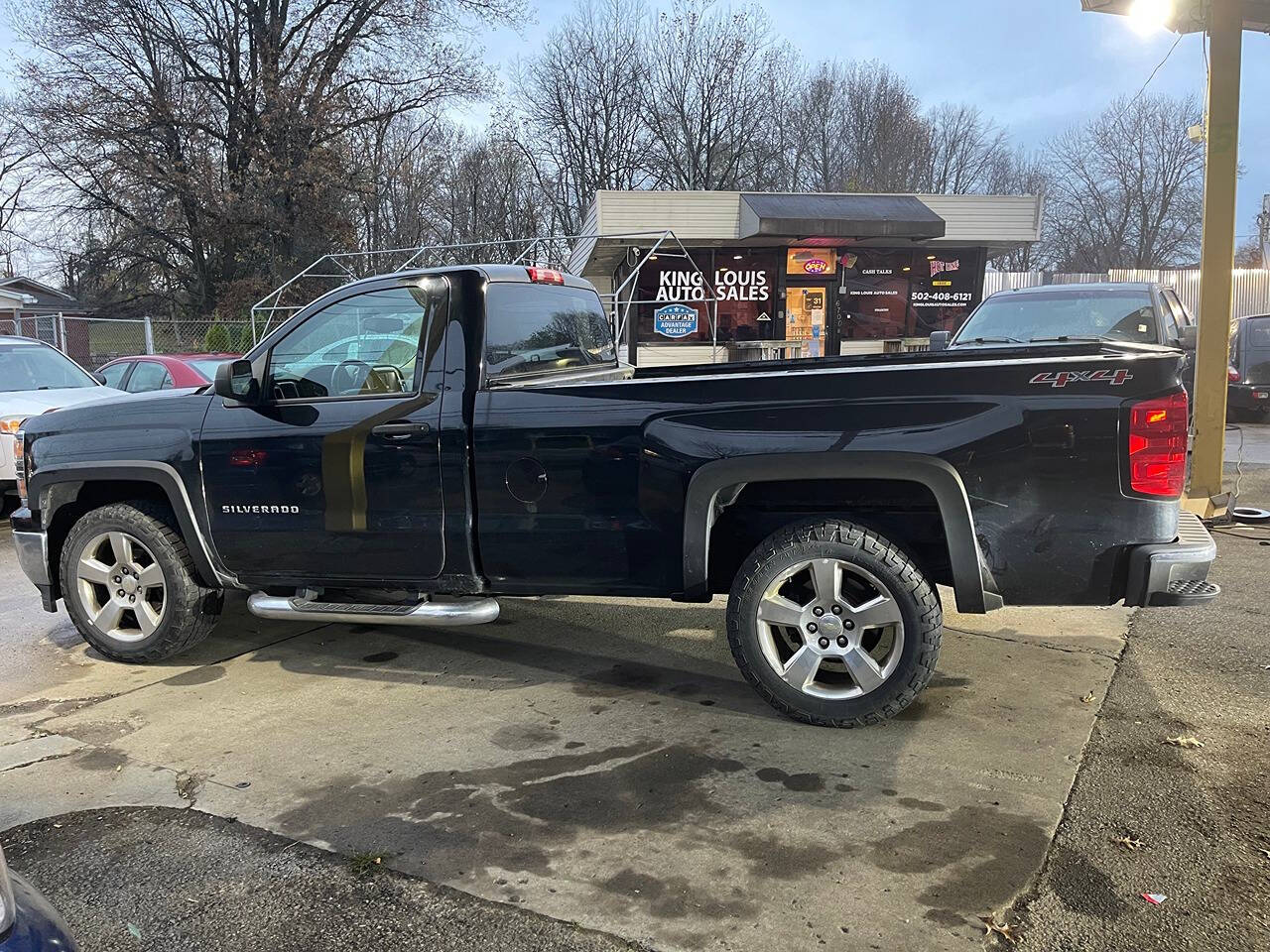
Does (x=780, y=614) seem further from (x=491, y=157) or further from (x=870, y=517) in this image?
(x=491, y=157)

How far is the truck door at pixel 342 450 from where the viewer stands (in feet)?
14.1

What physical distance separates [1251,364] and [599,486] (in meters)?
15.1

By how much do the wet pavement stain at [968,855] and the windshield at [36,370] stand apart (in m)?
9.73

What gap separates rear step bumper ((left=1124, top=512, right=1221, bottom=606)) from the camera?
11.3 ft

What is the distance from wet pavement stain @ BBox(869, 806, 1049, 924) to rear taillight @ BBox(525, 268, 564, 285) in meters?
3.16

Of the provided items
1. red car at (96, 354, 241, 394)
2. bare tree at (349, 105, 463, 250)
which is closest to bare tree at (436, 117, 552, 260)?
bare tree at (349, 105, 463, 250)

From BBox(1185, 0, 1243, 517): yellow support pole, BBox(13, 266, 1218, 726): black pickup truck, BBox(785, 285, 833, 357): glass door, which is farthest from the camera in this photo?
BBox(785, 285, 833, 357): glass door

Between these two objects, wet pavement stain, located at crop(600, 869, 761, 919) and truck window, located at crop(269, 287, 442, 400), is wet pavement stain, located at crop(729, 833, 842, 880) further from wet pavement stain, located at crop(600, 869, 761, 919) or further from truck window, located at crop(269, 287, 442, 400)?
truck window, located at crop(269, 287, 442, 400)

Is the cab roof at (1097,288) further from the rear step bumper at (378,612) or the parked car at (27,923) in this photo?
the parked car at (27,923)

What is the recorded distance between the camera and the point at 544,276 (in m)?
4.89

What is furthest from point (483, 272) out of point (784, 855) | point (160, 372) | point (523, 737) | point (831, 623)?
point (160, 372)

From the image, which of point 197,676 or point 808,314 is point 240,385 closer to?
point 197,676

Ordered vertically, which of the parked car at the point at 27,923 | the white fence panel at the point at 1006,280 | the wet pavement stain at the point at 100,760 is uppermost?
the white fence panel at the point at 1006,280

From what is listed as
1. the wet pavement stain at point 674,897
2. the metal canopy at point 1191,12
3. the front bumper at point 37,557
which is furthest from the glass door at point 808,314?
the wet pavement stain at point 674,897
